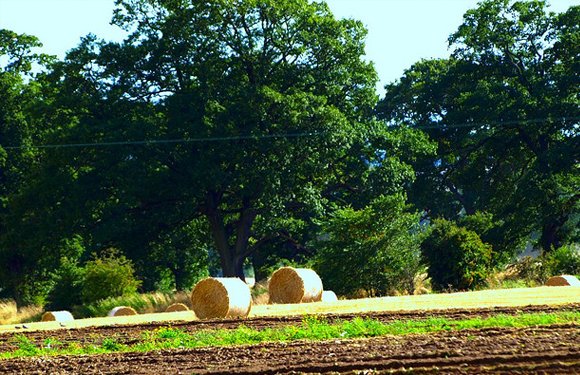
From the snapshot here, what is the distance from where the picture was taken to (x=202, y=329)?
21.0 metres

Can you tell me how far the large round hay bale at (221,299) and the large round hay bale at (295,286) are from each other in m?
4.24

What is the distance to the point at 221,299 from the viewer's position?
82.7 feet

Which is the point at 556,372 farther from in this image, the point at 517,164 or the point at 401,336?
the point at 517,164

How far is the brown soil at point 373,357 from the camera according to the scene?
39.3 feet

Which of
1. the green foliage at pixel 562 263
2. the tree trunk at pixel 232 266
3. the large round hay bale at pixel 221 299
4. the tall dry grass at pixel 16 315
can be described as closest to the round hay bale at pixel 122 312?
the large round hay bale at pixel 221 299

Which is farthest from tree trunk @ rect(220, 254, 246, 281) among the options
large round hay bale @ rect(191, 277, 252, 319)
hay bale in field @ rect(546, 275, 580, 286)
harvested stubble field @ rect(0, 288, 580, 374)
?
harvested stubble field @ rect(0, 288, 580, 374)

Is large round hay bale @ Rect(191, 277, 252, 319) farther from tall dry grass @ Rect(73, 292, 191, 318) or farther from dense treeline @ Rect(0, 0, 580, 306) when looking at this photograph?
dense treeline @ Rect(0, 0, 580, 306)

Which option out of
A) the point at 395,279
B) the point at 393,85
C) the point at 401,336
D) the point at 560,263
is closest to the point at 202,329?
the point at 401,336

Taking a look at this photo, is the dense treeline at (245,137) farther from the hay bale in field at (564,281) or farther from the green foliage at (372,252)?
the hay bale in field at (564,281)

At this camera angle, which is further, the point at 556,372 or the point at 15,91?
the point at 15,91

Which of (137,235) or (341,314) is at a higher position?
(137,235)

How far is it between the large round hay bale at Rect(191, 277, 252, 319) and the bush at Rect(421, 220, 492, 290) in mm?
11445

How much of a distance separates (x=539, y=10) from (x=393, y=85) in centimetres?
1878

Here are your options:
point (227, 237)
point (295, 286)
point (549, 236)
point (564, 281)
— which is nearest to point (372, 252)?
point (295, 286)
